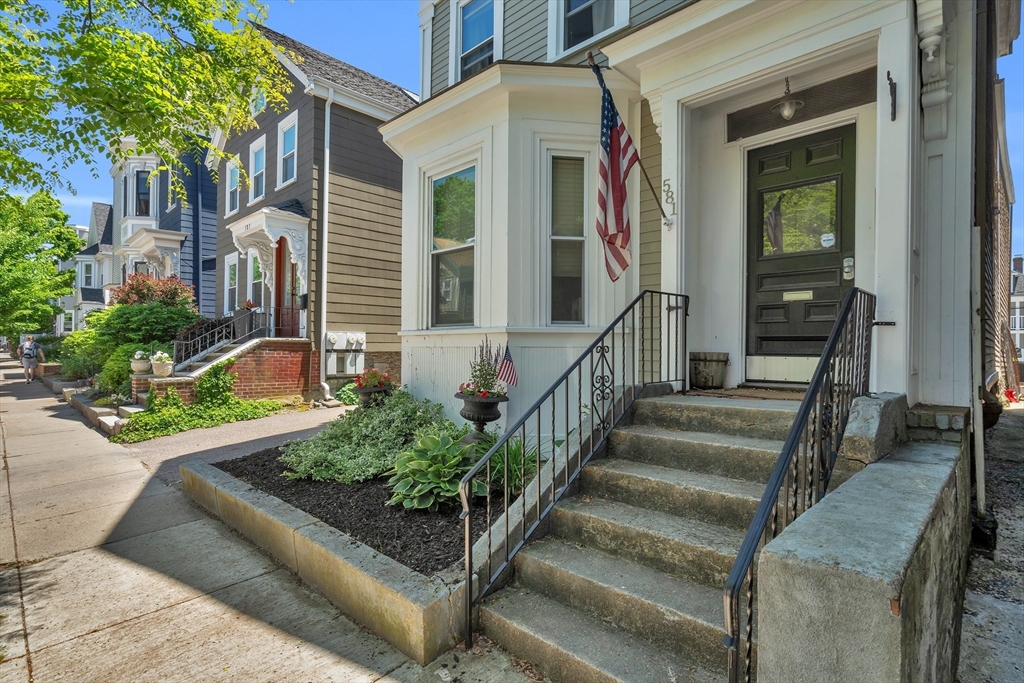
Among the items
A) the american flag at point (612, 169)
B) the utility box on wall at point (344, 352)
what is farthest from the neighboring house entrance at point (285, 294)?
the american flag at point (612, 169)

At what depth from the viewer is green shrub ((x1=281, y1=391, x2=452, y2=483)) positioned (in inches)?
189

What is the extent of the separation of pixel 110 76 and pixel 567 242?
474 cm

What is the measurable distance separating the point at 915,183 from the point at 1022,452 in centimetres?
510

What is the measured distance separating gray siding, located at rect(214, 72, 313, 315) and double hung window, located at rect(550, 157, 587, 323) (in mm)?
6666

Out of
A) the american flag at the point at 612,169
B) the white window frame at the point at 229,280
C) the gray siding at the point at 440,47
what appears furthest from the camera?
the white window frame at the point at 229,280

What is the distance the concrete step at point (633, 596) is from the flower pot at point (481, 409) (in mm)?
2005

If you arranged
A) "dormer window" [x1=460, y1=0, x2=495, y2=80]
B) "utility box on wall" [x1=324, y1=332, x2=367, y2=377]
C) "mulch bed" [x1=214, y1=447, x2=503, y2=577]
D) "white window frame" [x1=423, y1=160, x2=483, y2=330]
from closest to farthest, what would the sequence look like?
"mulch bed" [x1=214, y1=447, x2=503, y2=577], "white window frame" [x1=423, y1=160, x2=483, y2=330], "dormer window" [x1=460, y1=0, x2=495, y2=80], "utility box on wall" [x1=324, y1=332, x2=367, y2=377]

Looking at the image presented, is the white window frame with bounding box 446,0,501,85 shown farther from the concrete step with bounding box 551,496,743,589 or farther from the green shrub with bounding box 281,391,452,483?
the concrete step with bounding box 551,496,743,589

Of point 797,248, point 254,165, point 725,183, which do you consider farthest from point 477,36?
point 254,165

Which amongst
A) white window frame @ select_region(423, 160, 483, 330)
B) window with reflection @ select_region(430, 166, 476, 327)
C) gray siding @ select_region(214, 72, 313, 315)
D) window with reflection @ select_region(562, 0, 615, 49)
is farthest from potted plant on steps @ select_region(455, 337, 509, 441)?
gray siding @ select_region(214, 72, 313, 315)

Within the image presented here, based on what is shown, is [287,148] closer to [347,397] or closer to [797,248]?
[347,397]

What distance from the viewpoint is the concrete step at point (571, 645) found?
2.17 m

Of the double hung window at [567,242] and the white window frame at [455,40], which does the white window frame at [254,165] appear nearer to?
the white window frame at [455,40]

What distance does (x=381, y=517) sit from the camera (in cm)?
379
